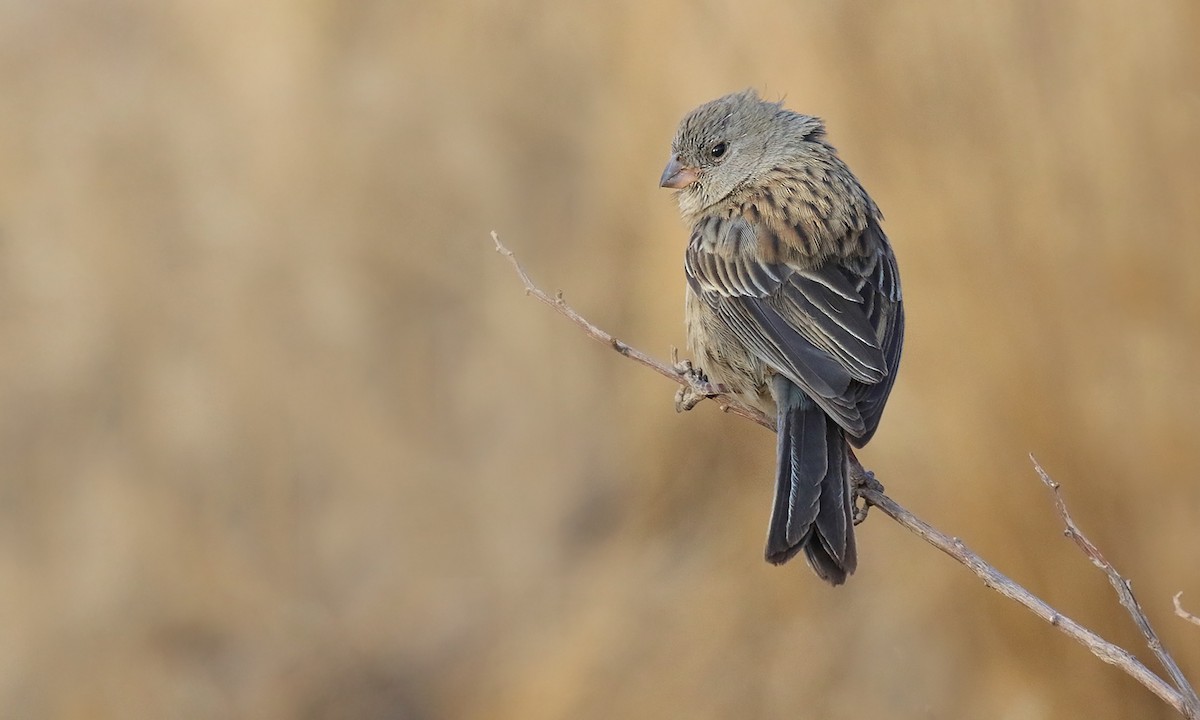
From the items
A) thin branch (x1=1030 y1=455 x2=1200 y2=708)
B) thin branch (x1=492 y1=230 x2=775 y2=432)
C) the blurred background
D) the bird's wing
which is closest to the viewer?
thin branch (x1=1030 y1=455 x2=1200 y2=708)

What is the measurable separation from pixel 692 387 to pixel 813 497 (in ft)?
2.34

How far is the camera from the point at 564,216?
24.2 ft

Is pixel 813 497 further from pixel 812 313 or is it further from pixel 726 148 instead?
pixel 726 148

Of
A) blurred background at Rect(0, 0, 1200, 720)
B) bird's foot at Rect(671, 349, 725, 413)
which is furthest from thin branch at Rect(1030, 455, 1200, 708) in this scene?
blurred background at Rect(0, 0, 1200, 720)

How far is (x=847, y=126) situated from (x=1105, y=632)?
8.50 ft

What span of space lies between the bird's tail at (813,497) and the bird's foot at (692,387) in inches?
10.9

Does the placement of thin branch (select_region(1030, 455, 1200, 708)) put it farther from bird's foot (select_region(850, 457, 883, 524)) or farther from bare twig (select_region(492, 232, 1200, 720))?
bird's foot (select_region(850, 457, 883, 524))

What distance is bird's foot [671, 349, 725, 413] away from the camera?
14.1ft

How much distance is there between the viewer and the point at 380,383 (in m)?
7.43

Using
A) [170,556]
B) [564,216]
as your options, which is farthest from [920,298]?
[170,556]

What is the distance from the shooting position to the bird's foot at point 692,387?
4.29 m

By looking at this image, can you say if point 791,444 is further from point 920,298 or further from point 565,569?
→ point 565,569

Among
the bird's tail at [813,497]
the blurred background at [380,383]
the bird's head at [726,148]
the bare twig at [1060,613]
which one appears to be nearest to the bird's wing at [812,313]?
the bird's tail at [813,497]

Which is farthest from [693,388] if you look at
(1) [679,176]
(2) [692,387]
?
(1) [679,176]
